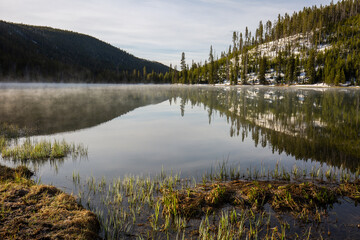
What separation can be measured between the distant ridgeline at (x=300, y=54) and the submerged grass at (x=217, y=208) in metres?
111

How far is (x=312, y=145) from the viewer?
12500 mm

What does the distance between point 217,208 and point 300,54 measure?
157 metres

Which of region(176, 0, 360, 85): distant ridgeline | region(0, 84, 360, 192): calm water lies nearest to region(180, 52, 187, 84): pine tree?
region(176, 0, 360, 85): distant ridgeline

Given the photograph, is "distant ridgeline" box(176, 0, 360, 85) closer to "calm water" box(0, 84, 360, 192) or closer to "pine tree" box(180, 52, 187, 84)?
"pine tree" box(180, 52, 187, 84)

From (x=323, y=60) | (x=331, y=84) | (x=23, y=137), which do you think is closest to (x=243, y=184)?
(x=23, y=137)

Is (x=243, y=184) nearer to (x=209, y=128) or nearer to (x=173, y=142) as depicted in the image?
(x=173, y=142)

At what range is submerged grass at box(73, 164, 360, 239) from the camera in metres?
5.11

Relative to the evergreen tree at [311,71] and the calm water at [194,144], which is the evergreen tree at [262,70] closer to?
the evergreen tree at [311,71]

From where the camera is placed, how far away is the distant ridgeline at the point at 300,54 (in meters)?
108

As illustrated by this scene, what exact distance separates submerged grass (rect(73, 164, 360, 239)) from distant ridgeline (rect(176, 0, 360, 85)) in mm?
110643

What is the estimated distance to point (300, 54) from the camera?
5458 inches

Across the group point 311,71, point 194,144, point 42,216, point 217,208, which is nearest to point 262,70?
point 311,71

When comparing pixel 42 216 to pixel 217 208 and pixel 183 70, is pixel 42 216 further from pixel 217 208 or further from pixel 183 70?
pixel 183 70

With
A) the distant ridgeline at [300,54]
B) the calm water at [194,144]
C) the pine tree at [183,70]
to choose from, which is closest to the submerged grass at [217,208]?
the calm water at [194,144]
